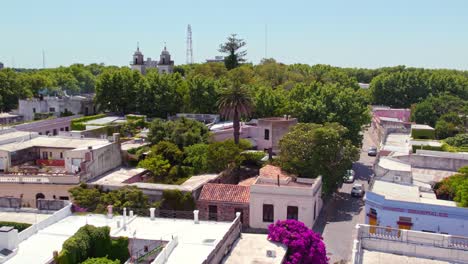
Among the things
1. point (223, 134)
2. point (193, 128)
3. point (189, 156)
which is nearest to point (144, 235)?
point (189, 156)

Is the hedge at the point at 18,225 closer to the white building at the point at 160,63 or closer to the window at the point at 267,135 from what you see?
the window at the point at 267,135

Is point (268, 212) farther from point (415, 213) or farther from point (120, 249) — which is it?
point (120, 249)

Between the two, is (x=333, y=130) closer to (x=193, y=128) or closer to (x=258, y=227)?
(x=258, y=227)

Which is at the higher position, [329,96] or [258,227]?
[329,96]

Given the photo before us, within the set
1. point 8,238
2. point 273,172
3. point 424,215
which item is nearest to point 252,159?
point 273,172

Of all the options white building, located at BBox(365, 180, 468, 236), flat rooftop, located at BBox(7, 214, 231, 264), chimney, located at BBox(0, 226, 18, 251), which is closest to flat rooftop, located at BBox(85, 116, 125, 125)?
flat rooftop, located at BBox(7, 214, 231, 264)

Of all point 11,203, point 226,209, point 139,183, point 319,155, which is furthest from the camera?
point 319,155

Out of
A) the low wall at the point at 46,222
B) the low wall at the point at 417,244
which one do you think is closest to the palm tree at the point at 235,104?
the low wall at the point at 46,222
